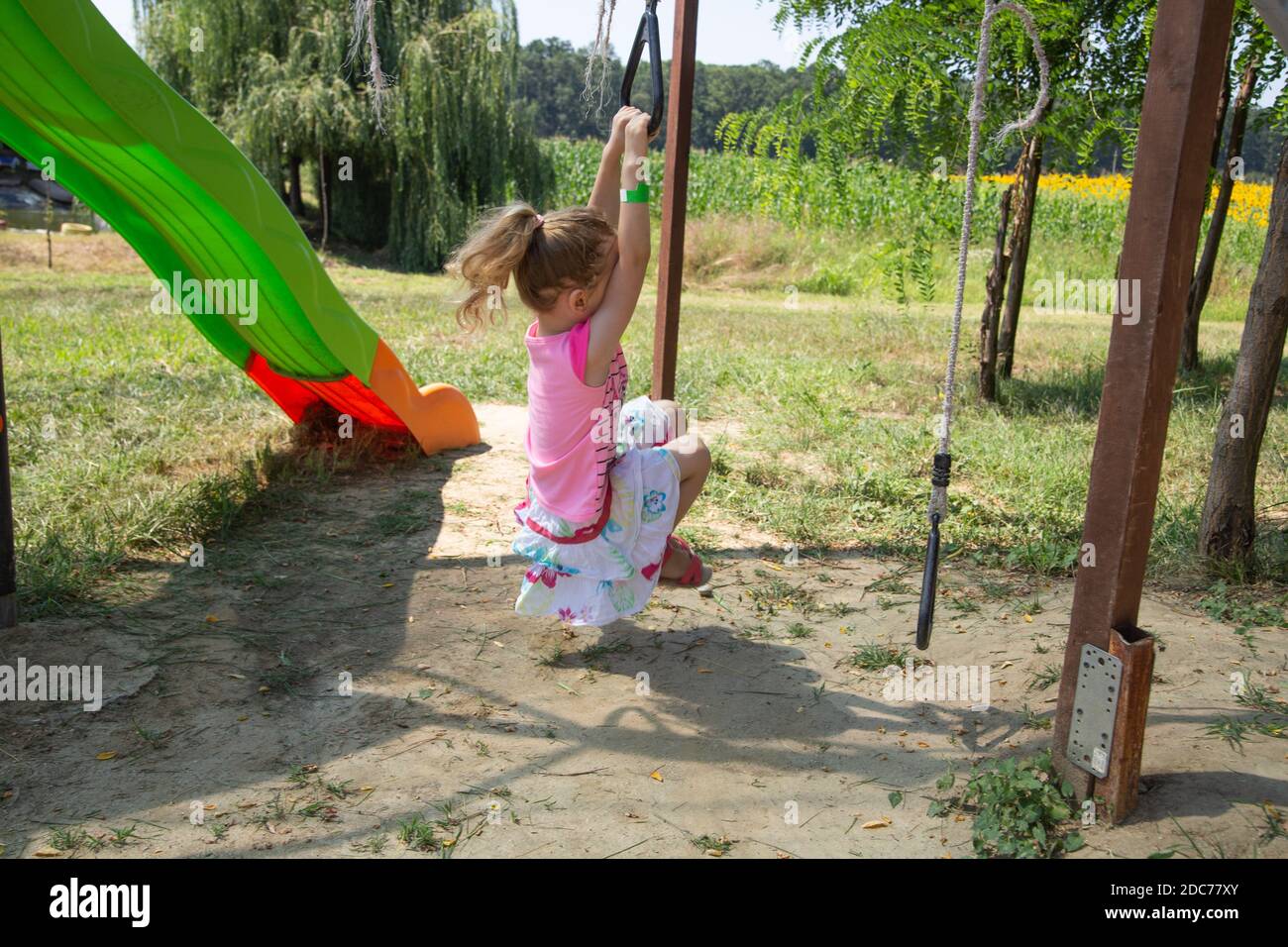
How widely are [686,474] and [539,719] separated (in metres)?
0.96

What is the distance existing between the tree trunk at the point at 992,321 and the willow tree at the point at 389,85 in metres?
9.78

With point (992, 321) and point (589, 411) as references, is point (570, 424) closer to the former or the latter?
point (589, 411)

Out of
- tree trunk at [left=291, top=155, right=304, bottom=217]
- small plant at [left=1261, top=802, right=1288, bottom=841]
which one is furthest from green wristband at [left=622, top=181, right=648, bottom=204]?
tree trunk at [left=291, top=155, right=304, bottom=217]

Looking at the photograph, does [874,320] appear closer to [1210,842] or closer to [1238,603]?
[1238,603]

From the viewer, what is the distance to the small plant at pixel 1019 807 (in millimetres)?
2379

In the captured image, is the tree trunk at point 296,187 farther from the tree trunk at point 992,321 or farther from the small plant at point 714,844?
the small plant at point 714,844

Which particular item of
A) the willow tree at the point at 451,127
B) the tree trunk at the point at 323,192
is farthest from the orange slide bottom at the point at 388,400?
the tree trunk at the point at 323,192

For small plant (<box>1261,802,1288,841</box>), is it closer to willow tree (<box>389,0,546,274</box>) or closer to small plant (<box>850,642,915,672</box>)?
small plant (<box>850,642,915,672</box>)

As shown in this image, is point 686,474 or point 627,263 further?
point 686,474

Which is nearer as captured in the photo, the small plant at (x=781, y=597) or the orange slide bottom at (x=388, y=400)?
the small plant at (x=781, y=597)

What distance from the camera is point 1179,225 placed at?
224cm

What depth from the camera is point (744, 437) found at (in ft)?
20.7

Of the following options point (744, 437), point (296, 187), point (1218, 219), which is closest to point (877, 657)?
point (744, 437)

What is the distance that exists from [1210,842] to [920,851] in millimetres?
629
